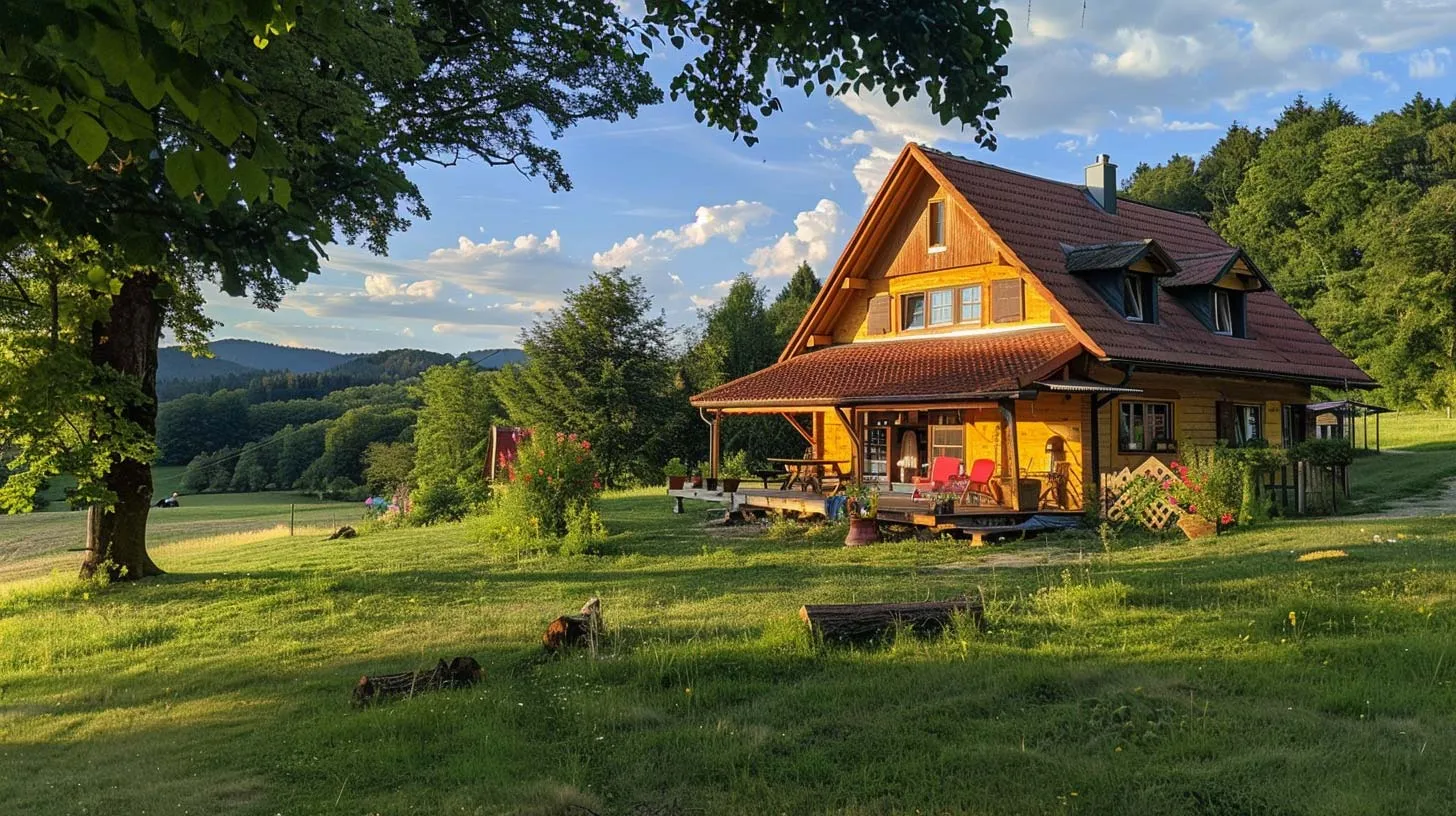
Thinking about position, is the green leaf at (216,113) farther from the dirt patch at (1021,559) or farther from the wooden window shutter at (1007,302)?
the wooden window shutter at (1007,302)

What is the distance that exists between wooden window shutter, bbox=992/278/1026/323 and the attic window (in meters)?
1.77

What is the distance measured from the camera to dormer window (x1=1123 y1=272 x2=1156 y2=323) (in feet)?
61.1

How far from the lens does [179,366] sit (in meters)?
146

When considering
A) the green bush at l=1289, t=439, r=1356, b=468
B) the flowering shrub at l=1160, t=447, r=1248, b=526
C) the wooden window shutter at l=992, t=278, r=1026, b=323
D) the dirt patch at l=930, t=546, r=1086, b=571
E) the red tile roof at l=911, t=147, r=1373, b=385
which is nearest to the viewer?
the dirt patch at l=930, t=546, r=1086, b=571

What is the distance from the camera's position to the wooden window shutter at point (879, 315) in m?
21.6

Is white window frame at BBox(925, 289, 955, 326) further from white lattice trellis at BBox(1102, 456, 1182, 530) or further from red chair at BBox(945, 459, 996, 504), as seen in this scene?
white lattice trellis at BBox(1102, 456, 1182, 530)

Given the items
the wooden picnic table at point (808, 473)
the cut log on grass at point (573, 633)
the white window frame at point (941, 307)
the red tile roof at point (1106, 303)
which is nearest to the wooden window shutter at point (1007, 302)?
the red tile roof at point (1106, 303)

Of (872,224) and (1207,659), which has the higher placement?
(872,224)

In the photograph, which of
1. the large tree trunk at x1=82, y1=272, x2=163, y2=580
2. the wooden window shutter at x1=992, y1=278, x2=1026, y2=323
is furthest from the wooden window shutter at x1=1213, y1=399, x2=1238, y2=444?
the large tree trunk at x1=82, y1=272, x2=163, y2=580

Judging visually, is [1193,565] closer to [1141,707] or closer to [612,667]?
[1141,707]

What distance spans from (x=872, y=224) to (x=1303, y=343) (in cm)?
1155

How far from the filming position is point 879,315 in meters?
21.8

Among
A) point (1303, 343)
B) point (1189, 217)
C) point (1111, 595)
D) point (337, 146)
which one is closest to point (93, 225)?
point (337, 146)

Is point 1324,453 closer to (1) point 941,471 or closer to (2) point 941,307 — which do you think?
(1) point 941,471
